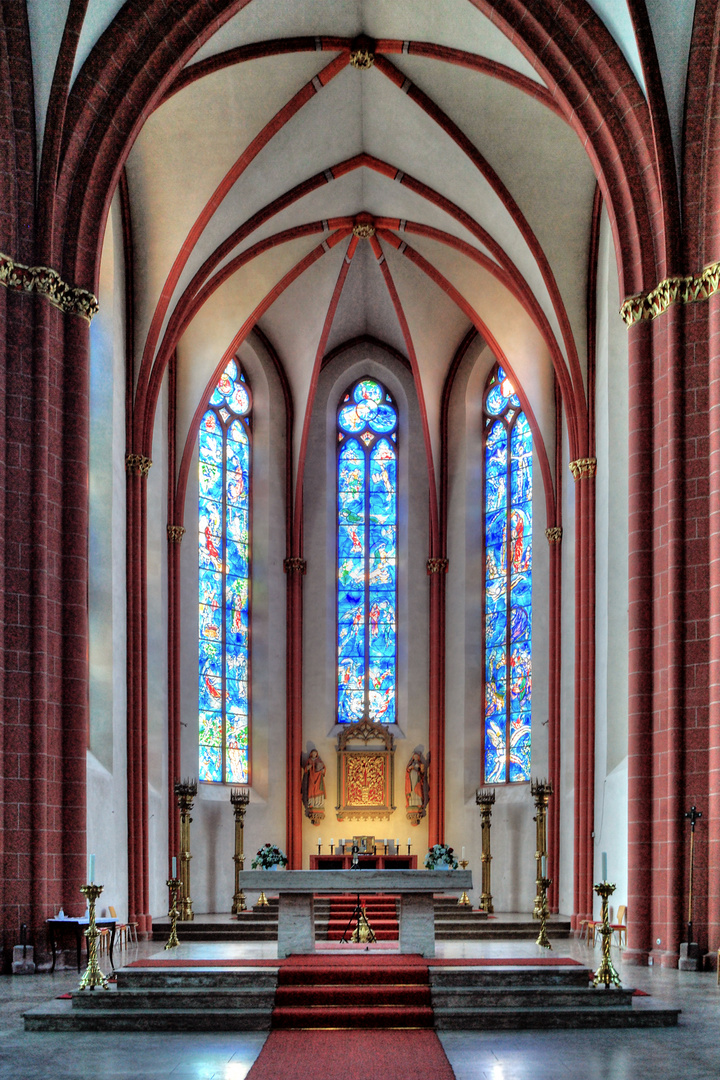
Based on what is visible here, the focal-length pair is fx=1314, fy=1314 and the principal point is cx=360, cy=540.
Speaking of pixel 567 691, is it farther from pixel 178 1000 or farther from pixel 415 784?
pixel 178 1000

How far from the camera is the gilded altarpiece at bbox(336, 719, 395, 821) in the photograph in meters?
26.5

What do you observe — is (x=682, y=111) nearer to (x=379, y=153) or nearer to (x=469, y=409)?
(x=379, y=153)

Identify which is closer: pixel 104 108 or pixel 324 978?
pixel 324 978

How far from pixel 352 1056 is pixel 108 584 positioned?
11594 mm

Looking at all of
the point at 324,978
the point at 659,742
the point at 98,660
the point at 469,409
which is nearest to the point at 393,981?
the point at 324,978

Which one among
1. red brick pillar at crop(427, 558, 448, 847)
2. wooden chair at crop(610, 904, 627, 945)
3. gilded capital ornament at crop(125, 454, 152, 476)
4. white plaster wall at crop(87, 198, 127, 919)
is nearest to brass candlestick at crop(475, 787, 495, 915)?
wooden chair at crop(610, 904, 627, 945)

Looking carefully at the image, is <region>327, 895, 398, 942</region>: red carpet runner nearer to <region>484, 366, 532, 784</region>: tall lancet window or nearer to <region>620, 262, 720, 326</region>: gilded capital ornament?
<region>484, 366, 532, 784</region>: tall lancet window

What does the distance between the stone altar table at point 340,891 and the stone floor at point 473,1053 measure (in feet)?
8.85

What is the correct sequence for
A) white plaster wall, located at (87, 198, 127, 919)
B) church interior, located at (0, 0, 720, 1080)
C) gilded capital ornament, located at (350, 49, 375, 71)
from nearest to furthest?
1. church interior, located at (0, 0, 720, 1080)
2. gilded capital ornament, located at (350, 49, 375, 71)
3. white plaster wall, located at (87, 198, 127, 919)

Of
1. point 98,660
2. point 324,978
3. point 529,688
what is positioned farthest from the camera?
point 529,688

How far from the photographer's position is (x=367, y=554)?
2816cm

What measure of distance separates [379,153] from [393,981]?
586 inches

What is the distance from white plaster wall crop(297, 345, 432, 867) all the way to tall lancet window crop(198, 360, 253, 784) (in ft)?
4.67

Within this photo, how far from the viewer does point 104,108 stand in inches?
632
